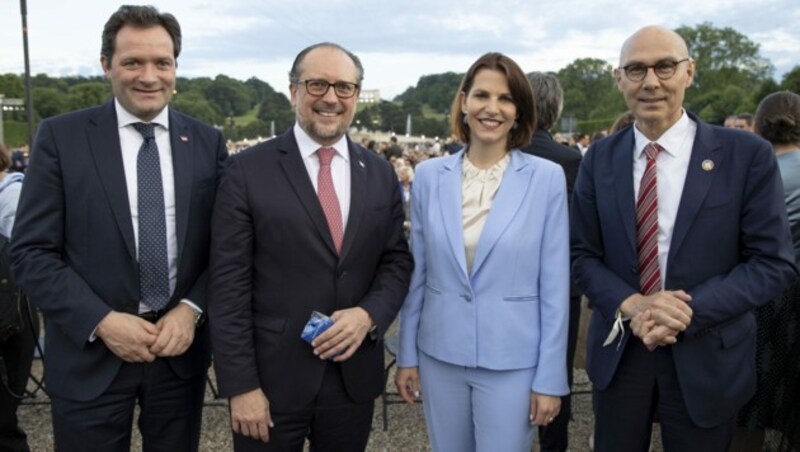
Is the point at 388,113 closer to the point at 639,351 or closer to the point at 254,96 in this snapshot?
the point at 254,96

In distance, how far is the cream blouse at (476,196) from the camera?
2.43 meters

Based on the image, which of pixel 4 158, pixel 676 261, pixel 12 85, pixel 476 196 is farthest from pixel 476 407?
pixel 12 85

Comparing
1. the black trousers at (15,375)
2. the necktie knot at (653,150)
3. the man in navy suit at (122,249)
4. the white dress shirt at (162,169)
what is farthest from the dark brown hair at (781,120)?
the black trousers at (15,375)

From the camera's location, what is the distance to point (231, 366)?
7.38 ft

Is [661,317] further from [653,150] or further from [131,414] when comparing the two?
[131,414]

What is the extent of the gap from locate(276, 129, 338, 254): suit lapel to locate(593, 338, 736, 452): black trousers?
4.06 feet

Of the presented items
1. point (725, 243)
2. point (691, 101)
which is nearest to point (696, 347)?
point (725, 243)

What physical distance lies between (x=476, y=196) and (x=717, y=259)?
3.00ft

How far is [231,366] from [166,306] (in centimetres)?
44

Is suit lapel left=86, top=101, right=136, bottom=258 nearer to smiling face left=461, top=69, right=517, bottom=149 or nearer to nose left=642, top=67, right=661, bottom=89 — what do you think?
smiling face left=461, top=69, right=517, bottom=149

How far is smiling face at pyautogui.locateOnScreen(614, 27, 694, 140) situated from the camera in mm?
2367

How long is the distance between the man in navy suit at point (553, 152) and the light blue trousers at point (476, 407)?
1.13 metres

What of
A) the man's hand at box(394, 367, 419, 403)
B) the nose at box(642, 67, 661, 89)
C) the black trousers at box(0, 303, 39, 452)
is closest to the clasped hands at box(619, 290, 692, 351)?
the nose at box(642, 67, 661, 89)

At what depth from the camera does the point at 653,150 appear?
2418 millimetres
